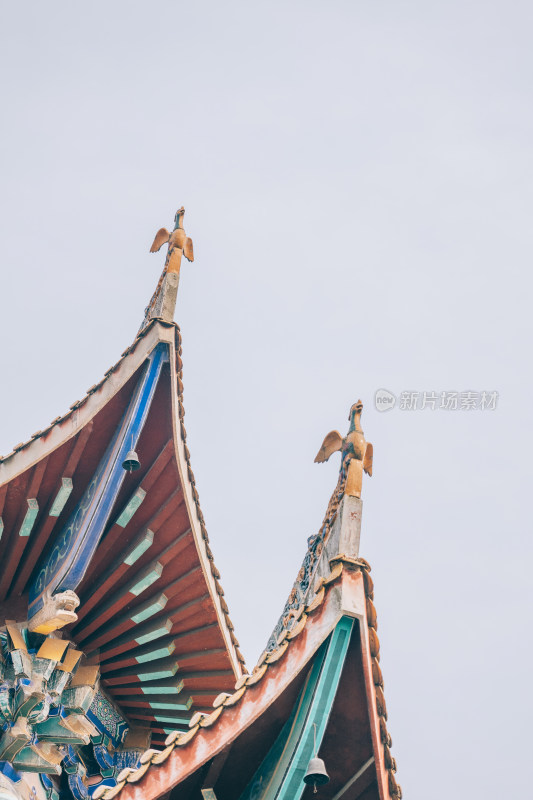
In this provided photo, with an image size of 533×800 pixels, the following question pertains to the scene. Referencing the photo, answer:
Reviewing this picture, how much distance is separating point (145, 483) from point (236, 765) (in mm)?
3524

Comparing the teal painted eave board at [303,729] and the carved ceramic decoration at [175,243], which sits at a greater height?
the carved ceramic decoration at [175,243]

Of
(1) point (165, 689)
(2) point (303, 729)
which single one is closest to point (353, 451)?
(2) point (303, 729)

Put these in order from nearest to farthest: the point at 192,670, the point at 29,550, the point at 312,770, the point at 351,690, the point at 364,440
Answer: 1. the point at 312,770
2. the point at 351,690
3. the point at 364,440
4. the point at 29,550
5. the point at 192,670

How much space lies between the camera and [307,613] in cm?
715

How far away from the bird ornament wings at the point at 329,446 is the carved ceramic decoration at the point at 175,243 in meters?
2.84

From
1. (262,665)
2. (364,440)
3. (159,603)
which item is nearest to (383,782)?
(262,665)

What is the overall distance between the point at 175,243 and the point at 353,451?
3.78m

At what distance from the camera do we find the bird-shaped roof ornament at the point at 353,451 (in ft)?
26.6

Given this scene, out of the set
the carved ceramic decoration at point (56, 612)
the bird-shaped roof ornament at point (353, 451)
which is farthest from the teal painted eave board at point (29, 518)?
the bird-shaped roof ornament at point (353, 451)

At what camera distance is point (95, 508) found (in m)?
9.59

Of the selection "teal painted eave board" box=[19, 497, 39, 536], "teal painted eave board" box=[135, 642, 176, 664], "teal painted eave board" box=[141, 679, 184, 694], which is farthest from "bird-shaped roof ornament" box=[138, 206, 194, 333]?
"teal painted eave board" box=[141, 679, 184, 694]

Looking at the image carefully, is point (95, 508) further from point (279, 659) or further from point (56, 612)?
point (279, 659)

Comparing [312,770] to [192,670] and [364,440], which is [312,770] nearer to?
[364,440]

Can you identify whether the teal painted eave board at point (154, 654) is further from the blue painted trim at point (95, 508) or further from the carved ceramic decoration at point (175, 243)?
the carved ceramic decoration at point (175, 243)
